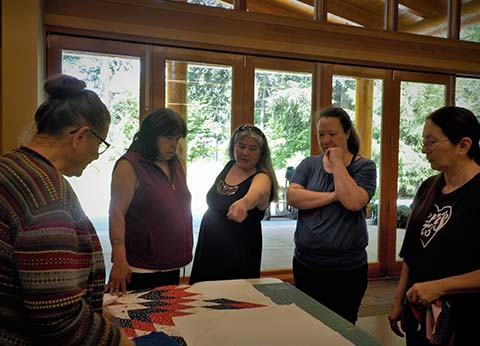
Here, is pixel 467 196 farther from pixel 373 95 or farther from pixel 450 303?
pixel 373 95

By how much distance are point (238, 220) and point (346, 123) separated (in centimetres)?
65

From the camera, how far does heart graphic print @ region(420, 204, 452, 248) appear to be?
132cm

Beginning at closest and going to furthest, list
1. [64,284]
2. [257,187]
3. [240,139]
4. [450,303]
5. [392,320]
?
[64,284], [450,303], [392,320], [257,187], [240,139]

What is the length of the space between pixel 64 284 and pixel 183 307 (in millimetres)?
603

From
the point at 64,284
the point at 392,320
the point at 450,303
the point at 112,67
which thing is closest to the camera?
the point at 64,284

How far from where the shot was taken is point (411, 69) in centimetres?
417

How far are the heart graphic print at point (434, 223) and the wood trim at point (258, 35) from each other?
2.56 m

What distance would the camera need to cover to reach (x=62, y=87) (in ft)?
2.93

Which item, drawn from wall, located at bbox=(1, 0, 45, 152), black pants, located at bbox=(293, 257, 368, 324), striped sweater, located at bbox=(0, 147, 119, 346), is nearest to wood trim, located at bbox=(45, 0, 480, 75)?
wall, located at bbox=(1, 0, 45, 152)

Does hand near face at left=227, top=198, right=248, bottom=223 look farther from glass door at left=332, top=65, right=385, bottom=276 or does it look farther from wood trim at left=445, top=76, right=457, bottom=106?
wood trim at left=445, top=76, right=457, bottom=106

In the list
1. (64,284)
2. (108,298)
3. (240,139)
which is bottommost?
(108,298)

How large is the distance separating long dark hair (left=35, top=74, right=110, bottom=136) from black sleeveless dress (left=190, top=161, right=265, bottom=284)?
0.98 meters

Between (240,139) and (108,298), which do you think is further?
(240,139)

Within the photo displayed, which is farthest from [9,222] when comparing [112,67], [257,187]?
[112,67]
